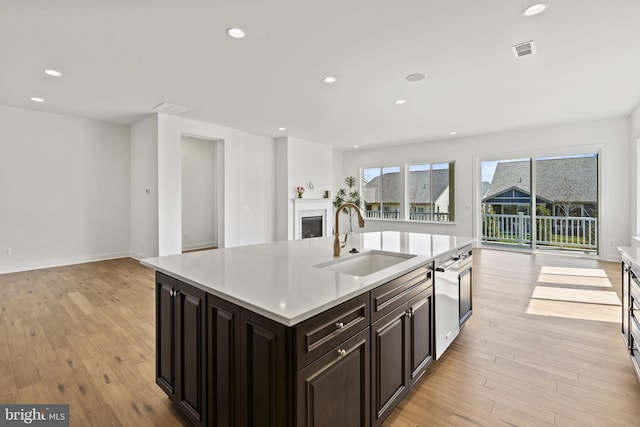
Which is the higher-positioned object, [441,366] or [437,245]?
[437,245]

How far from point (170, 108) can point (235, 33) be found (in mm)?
2872

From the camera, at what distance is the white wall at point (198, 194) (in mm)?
7312

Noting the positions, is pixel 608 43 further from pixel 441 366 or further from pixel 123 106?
pixel 123 106

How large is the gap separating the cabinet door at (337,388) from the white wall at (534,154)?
6.98 m

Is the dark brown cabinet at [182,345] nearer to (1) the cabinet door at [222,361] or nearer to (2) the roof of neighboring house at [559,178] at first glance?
(1) the cabinet door at [222,361]

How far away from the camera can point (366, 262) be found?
7.20 feet

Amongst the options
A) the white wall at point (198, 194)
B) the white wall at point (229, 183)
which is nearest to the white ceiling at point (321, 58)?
the white wall at point (229, 183)

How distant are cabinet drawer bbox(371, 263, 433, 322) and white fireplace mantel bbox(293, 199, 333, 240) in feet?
19.3

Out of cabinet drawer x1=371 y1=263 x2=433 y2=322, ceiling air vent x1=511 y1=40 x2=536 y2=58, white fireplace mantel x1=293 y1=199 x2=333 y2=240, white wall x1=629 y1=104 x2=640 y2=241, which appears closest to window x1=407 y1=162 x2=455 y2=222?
white fireplace mantel x1=293 y1=199 x2=333 y2=240

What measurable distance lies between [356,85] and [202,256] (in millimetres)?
3188

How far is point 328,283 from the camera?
1353 millimetres

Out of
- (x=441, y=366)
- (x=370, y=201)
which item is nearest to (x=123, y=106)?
(x=441, y=366)

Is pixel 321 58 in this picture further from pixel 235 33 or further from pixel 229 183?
pixel 229 183

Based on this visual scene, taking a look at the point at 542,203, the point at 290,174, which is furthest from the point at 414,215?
the point at 290,174
